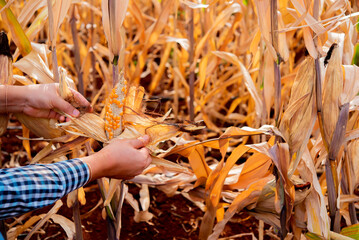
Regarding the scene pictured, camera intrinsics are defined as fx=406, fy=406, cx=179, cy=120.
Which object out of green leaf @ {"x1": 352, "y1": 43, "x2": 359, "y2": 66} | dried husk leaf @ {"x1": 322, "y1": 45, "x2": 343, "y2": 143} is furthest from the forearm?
green leaf @ {"x1": 352, "y1": 43, "x2": 359, "y2": 66}

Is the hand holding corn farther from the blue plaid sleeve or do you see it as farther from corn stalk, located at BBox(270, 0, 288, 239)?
corn stalk, located at BBox(270, 0, 288, 239)

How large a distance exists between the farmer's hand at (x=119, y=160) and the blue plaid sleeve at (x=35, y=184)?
0.09 ft

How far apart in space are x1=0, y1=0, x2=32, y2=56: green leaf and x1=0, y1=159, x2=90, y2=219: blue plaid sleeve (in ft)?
1.28

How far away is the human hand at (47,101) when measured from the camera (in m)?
0.95

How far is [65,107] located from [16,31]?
0.79 feet

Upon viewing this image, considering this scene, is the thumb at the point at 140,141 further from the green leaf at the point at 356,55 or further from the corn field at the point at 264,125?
the green leaf at the point at 356,55

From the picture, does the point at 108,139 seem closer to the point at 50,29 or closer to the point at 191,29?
the point at 50,29

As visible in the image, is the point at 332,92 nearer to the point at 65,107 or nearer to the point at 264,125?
the point at 264,125

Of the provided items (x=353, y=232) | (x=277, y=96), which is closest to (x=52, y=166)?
(x=277, y=96)

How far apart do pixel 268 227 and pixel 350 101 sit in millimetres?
645

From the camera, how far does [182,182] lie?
1257 mm

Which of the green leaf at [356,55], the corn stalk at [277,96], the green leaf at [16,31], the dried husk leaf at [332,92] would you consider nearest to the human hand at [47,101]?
the green leaf at [16,31]

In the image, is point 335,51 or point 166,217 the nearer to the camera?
point 335,51

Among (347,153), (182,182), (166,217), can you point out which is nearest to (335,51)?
(347,153)
